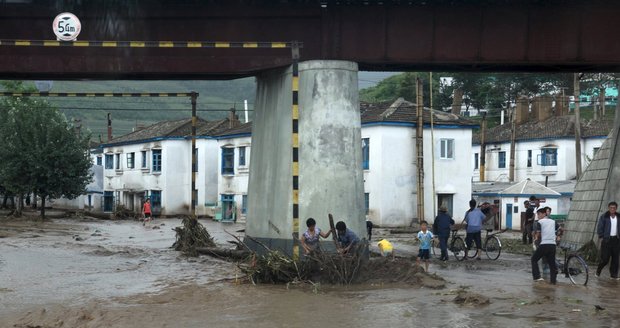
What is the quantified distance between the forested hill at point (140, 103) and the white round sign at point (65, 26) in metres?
108

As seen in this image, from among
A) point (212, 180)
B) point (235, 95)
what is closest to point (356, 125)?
point (212, 180)

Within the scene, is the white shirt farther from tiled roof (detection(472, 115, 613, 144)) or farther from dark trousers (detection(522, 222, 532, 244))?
tiled roof (detection(472, 115, 613, 144))

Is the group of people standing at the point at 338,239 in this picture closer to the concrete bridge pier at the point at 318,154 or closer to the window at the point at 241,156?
the concrete bridge pier at the point at 318,154

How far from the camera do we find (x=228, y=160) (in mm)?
60188

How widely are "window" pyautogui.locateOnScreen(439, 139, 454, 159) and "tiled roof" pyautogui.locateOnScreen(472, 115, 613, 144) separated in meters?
11.7

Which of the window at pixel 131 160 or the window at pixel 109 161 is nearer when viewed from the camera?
the window at pixel 131 160

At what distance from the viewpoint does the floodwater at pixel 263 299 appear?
12.3 m

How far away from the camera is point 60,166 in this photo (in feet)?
171

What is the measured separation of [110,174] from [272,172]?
5528 cm

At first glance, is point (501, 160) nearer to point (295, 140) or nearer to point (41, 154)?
point (41, 154)

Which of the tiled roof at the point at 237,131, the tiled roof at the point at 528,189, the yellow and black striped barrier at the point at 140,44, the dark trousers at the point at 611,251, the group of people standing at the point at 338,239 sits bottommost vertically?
the dark trousers at the point at 611,251

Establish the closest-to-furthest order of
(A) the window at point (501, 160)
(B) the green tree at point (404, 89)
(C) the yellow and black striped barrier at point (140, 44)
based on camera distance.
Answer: (C) the yellow and black striped barrier at point (140, 44), (A) the window at point (501, 160), (B) the green tree at point (404, 89)

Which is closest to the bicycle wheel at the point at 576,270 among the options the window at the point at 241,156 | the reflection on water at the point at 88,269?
the reflection on water at the point at 88,269

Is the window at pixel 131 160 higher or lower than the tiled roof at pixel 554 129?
lower
